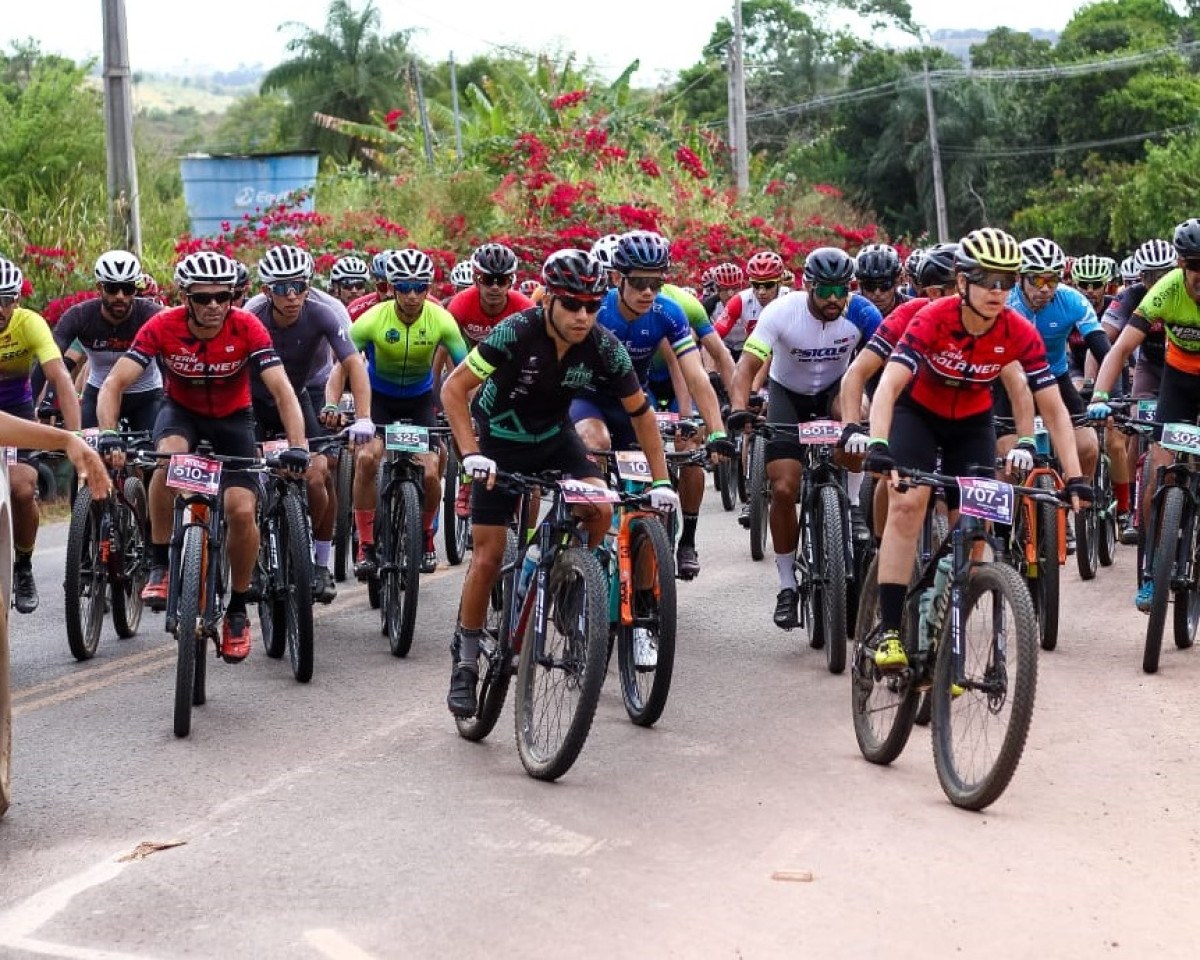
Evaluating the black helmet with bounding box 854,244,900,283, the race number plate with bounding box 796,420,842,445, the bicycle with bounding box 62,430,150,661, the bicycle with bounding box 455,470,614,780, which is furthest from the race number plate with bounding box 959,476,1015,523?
the bicycle with bounding box 62,430,150,661

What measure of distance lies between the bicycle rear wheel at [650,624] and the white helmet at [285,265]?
13.0 feet

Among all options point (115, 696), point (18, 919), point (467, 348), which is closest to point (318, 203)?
point (467, 348)

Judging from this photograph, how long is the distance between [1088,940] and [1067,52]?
58.0 metres

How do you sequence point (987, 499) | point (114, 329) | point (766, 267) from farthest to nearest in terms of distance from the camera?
point (766, 267) → point (114, 329) → point (987, 499)

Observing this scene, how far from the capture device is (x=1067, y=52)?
2367 inches

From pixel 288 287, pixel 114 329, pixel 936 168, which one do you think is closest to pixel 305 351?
pixel 288 287

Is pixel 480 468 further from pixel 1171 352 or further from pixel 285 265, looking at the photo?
pixel 1171 352

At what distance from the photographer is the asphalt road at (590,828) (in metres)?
5.71

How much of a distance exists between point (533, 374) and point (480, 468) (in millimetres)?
667

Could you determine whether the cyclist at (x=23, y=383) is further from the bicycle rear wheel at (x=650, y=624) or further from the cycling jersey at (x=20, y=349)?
the bicycle rear wheel at (x=650, y=624)

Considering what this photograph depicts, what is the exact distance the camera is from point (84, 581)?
34.7ft

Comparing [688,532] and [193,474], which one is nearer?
[193,474]

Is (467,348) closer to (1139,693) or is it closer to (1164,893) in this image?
(1139,693)

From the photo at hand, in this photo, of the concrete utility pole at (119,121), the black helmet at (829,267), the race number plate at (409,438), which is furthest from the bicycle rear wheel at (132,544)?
the concrete utility pole at (119,121)
